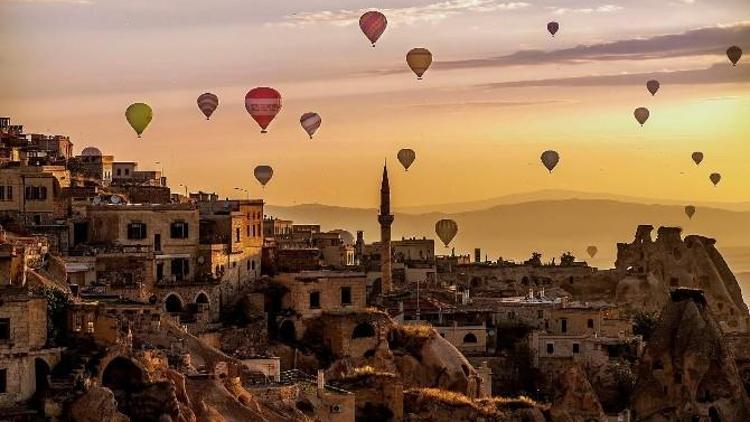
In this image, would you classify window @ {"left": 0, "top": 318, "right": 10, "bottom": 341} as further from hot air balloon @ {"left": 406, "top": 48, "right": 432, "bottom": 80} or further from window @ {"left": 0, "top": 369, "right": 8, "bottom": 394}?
hot air balloon @ {"left": 406, "top": 48, "right": 432, "bottom": 80}

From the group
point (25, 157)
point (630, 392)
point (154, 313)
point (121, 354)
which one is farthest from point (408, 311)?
point (121, 354)

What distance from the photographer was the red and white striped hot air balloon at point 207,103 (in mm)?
94438

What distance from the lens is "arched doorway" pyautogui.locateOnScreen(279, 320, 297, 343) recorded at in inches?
3066

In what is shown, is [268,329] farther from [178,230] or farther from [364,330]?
[178,230]

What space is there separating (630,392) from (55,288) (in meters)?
38.8

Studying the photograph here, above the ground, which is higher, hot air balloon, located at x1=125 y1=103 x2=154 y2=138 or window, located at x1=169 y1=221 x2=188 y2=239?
hot air balloon, located at x1=125 y1=103 x2=154 y2=138

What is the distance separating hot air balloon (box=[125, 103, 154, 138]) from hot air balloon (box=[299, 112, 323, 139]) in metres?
13.5

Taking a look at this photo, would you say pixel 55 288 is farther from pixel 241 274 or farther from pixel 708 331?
pixel 708 331

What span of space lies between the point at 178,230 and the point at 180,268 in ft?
5.65

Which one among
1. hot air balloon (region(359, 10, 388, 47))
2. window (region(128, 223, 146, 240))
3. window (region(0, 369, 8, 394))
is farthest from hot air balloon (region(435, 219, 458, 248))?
window (region(0, 369, 8, 394))

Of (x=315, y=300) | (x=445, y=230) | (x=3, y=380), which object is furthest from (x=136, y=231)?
(x=445, y=230)

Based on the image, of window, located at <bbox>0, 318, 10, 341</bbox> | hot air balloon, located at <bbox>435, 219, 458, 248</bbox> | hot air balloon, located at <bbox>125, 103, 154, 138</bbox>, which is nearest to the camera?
window, located at <bbox>0, 318, 10, 341</bbox>

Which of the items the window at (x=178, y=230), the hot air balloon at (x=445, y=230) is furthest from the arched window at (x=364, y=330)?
the hot air balloon at (x=445, y=230)

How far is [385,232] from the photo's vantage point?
10038 cm
